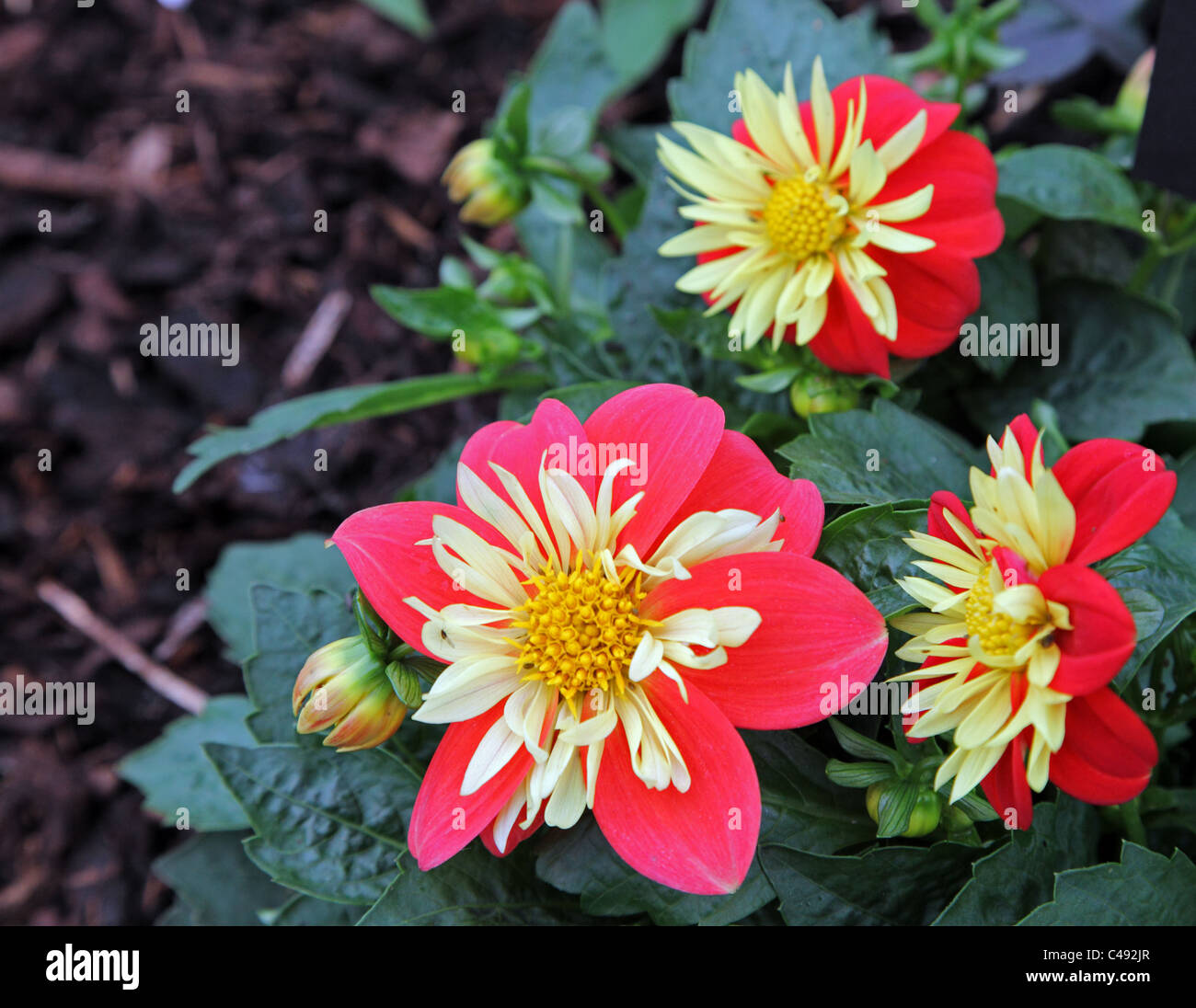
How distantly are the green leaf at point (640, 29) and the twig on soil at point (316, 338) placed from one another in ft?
1.86

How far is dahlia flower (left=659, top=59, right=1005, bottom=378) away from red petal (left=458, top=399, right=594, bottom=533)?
0.21m

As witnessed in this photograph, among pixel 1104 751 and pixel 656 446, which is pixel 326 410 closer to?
pixel 656 446

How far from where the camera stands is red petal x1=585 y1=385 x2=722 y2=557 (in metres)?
0.70

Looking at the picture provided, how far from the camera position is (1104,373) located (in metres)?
1.12

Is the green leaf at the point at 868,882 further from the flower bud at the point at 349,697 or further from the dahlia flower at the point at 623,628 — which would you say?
the flower bud at the point at 349,697

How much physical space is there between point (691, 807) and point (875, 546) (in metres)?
0.24

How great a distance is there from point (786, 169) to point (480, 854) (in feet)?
1.98

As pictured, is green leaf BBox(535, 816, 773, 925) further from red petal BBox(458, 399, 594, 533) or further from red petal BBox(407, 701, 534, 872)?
red petal BBox(458, 399, 594, 533)

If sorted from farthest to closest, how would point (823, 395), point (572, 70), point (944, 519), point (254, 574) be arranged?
point (572, 70)
point (254, 574)
point (823, 395)
point (944, 519)
